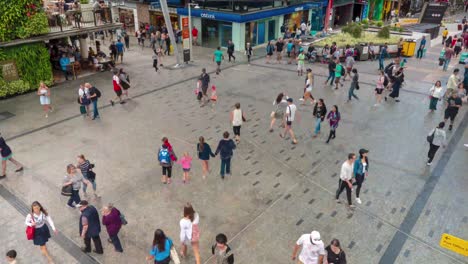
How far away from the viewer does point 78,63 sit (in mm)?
21000

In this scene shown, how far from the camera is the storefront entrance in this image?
2743cm

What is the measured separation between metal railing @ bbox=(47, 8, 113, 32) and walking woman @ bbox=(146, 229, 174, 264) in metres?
16.6

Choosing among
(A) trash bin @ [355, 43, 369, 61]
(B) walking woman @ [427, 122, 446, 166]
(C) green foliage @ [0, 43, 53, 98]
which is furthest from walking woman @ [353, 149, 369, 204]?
(A) trash bin @ [355, 43, 369, 61]

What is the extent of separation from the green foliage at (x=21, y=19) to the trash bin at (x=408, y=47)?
2324cm

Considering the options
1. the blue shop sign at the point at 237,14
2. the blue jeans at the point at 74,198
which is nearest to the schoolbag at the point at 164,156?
the blue jeans at the point at 74,198

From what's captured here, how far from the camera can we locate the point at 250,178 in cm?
1070

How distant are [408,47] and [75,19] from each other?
2243 cm

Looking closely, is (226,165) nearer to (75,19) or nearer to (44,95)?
(44,95)

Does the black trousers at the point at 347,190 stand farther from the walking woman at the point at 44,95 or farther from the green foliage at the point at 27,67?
the green foliage at the point at 27,67

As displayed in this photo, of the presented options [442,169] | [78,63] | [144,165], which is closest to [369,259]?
[442,169]

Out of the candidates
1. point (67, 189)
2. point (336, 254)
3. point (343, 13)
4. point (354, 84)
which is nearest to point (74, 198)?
point (67, 189)

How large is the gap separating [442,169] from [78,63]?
19.6 m

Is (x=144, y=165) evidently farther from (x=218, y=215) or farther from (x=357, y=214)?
(x=357, y=214)

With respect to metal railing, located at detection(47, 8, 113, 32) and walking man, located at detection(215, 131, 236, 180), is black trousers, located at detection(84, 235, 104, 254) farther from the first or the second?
metal railing, located at detection(47, 8, 113, 32)
